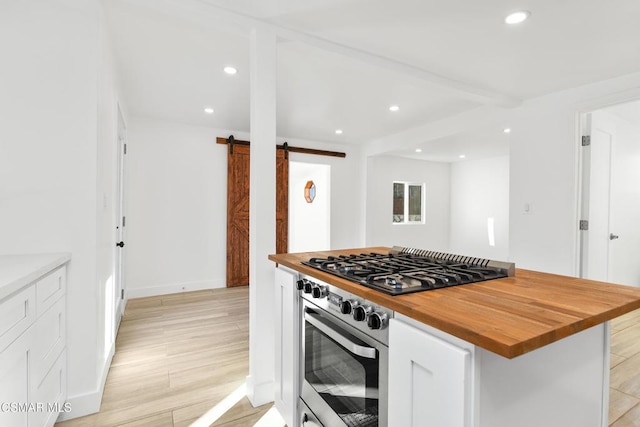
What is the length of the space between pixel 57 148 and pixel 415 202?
22.8 ft

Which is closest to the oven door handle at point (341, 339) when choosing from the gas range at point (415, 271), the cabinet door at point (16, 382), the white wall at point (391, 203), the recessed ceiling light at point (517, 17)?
the gas range at point (415, 271)

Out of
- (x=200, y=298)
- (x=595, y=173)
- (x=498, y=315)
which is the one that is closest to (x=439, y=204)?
(x=595, y=173)

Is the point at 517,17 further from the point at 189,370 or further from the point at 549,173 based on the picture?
the point at 189,370

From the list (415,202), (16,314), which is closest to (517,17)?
(16,314)

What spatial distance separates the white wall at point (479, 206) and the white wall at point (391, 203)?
23cm

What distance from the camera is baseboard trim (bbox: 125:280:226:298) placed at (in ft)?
13.8

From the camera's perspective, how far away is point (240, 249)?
4.91 m

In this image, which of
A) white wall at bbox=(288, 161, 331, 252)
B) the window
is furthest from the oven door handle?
the window

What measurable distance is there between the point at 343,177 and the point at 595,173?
12.4 ft

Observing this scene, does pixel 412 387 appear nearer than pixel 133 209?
Yes

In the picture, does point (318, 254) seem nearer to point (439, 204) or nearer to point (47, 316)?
point (47, 316)

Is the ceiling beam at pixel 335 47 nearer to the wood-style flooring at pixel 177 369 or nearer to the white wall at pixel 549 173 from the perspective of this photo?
the white wall at pixel 549 173

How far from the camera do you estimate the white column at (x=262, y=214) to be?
196cm

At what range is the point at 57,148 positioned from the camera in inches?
68.8
